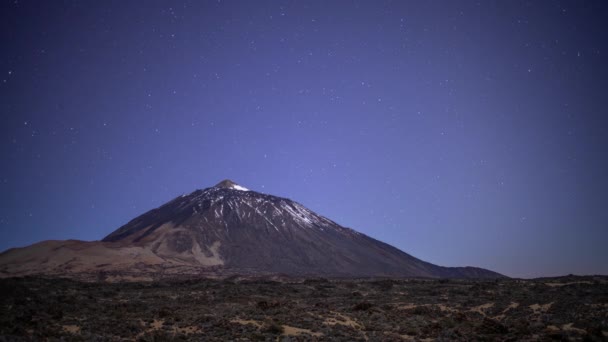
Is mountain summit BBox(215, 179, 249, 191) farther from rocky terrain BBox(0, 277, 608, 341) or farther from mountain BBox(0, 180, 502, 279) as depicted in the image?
rocky terrain BBox(0, 277, 608, 341)

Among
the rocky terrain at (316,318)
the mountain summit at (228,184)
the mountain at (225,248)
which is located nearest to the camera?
the rocky terrain at (316,318)

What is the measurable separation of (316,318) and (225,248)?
83191 mm

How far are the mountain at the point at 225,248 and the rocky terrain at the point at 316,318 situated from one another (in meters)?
40.0

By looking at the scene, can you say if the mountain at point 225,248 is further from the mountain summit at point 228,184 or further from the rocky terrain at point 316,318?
the rocky terrain at point 316,318

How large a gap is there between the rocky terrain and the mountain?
40.0 meters

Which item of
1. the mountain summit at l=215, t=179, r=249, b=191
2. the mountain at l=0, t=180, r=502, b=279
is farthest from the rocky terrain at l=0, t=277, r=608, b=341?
the mountain summit at l=215, t=179, r=249, b=191

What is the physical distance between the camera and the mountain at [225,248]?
7388 cm

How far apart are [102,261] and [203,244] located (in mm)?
28575

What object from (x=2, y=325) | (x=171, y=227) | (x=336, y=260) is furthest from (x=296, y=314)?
(x=171, y=227)

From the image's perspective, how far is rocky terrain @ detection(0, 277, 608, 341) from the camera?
16.0 metres

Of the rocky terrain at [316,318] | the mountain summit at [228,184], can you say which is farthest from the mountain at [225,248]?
the rocky terrain at [316,318]

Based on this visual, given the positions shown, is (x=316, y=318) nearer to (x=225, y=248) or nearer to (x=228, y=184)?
(x=225, y=248)

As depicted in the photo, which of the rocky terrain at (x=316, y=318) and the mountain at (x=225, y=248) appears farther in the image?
the mountain at (x=225, y=248)

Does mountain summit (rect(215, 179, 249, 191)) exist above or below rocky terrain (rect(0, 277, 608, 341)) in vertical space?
above
